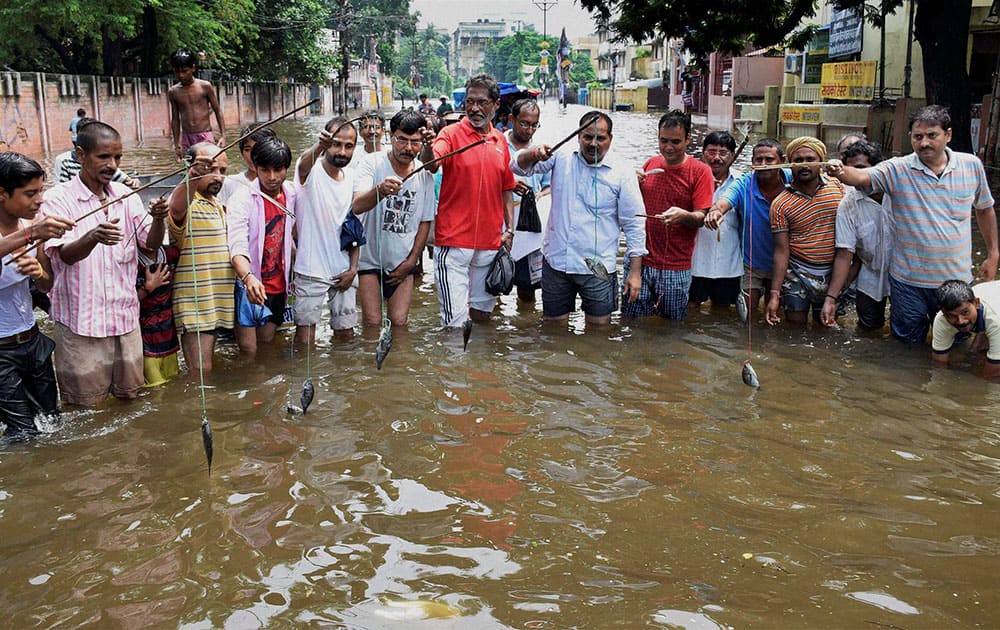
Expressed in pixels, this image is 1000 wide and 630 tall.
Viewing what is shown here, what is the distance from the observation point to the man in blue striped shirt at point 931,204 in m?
6.31

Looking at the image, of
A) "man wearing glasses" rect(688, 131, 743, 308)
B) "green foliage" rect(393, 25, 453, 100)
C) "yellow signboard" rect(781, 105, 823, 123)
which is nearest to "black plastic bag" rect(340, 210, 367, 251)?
"man wearing glasses" rect(688, 131, 743, 308)

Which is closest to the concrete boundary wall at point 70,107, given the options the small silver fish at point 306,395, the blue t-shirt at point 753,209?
the small silver fish at point 306,395

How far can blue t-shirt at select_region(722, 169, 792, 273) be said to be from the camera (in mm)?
7223

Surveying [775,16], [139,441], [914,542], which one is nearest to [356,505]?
[139,441]

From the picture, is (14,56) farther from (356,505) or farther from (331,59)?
(356,505)

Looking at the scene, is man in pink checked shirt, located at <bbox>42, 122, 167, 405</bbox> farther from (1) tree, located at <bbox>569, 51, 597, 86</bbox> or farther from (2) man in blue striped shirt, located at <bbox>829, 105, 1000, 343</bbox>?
(1) tree, located at <bbox>569, 51, 597, 86</bbox>

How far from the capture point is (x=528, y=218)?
766cm

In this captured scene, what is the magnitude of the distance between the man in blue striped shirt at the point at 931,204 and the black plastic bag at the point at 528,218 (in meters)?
2.51

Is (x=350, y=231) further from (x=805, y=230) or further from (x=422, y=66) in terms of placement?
(x=422, y=66)

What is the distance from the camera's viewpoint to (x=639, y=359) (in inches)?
261

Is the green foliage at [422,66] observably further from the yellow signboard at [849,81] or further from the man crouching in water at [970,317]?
the man crouching in water at [970,317]

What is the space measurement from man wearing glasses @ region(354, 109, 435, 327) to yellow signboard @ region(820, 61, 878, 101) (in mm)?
24261

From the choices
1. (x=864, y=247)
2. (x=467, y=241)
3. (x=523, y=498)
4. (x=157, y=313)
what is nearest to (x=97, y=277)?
(x=157, y=313)

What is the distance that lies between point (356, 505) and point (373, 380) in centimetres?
196
